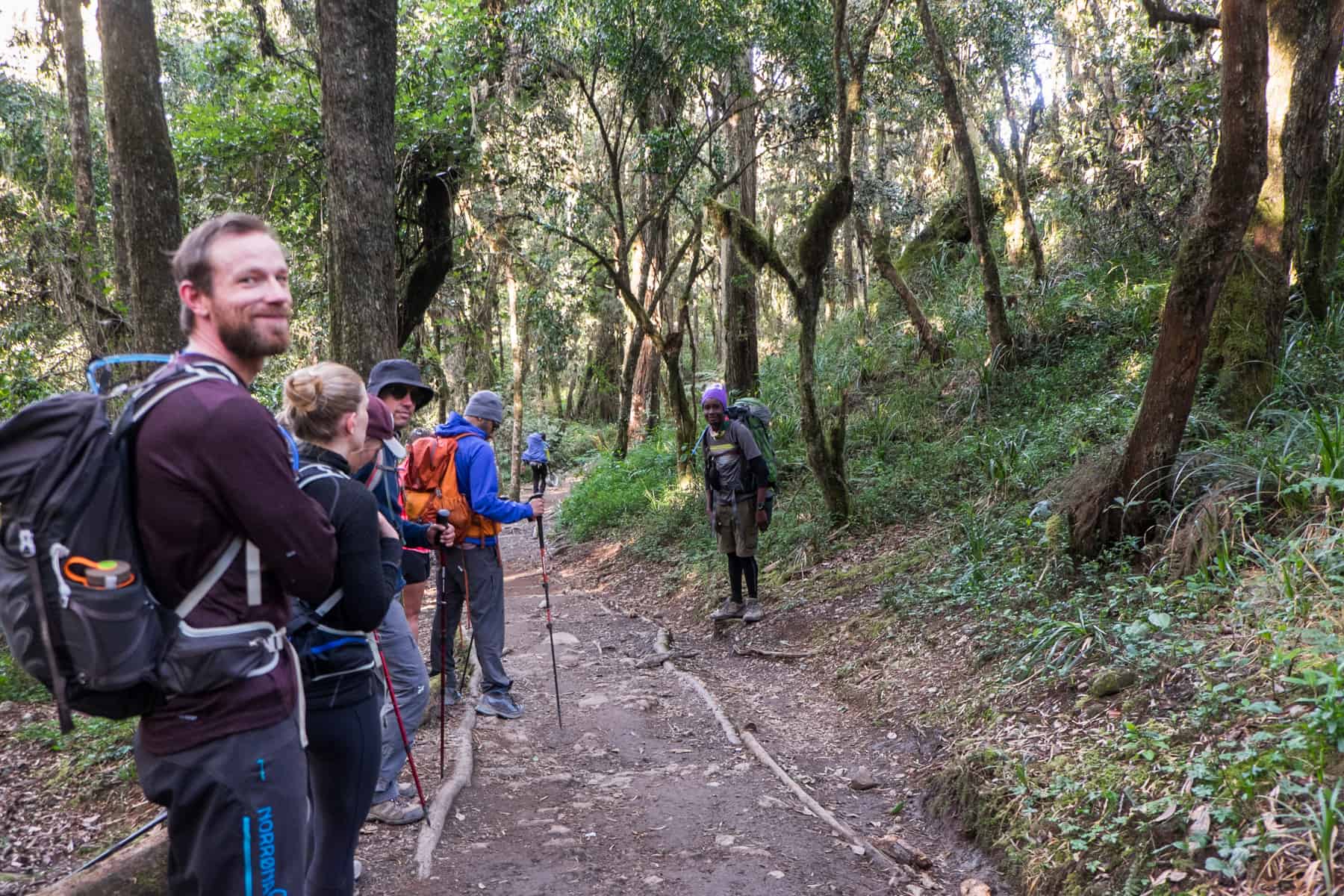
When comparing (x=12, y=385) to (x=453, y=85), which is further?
(x=453, y=85)

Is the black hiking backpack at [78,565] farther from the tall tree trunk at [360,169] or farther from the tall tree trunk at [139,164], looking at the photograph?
the tall tree trunk at [139,164]

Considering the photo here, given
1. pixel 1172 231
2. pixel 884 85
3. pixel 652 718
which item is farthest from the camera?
pixel 884 85

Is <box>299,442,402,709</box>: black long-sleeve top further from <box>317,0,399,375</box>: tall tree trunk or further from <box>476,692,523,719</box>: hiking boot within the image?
<box>476,692,523,719</box>: hiking boot

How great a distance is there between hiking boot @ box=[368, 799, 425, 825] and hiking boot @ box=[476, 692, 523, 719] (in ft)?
6.04

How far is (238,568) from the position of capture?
2.02 metres

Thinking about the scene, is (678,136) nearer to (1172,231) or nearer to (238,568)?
(1172,231)

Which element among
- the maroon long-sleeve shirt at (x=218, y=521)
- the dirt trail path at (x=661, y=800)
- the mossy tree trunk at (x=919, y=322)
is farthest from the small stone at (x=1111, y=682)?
the mossy tree trunk at (x=919, y=322)

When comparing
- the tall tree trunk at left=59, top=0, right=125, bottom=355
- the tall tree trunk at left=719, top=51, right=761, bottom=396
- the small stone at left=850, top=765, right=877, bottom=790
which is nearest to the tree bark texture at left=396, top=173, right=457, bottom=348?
the tall tree trunk at left=59, top=0, right=125, bottom=355

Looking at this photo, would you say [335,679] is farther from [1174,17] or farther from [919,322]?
[919,322]

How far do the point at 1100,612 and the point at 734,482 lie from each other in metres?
4.16

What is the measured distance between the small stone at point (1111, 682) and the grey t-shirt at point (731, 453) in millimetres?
4579

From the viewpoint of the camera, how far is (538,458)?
6828 millimetres

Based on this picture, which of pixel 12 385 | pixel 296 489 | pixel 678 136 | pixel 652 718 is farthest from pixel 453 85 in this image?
pixel 296 489

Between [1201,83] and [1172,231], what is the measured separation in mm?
2641
